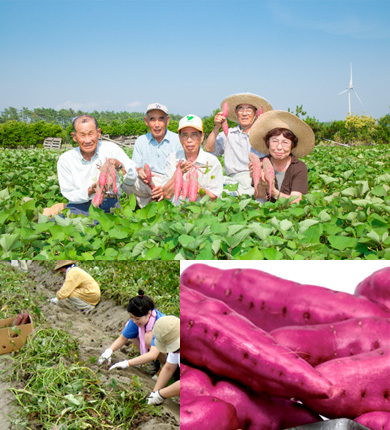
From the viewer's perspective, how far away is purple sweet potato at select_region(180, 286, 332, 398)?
4.57 feet

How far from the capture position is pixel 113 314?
2.56m

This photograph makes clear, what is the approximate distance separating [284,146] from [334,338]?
1.91m

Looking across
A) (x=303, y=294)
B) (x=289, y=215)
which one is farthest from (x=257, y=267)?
(x=289, y=215)

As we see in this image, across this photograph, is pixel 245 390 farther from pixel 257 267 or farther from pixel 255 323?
pixel 257 267

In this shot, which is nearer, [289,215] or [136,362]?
[136,362]

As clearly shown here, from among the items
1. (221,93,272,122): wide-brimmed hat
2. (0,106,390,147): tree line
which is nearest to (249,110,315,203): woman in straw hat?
(221,93,272,122): wide-brimmed hat

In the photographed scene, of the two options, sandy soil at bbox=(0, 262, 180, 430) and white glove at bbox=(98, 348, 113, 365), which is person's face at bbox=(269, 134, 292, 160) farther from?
white glove at bbox=(98, 348, 113, 365)

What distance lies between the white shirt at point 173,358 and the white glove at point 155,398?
0.19 metres

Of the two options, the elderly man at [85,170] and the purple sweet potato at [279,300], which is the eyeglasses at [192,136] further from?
the purple sweet potato at [279,300]

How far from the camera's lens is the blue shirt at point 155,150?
12.8 feet

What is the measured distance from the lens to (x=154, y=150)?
12.9ft

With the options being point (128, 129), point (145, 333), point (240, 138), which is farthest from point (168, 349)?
point (128, 129)

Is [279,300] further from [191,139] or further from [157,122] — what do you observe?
[157,122]

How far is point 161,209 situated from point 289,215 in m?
0.77
